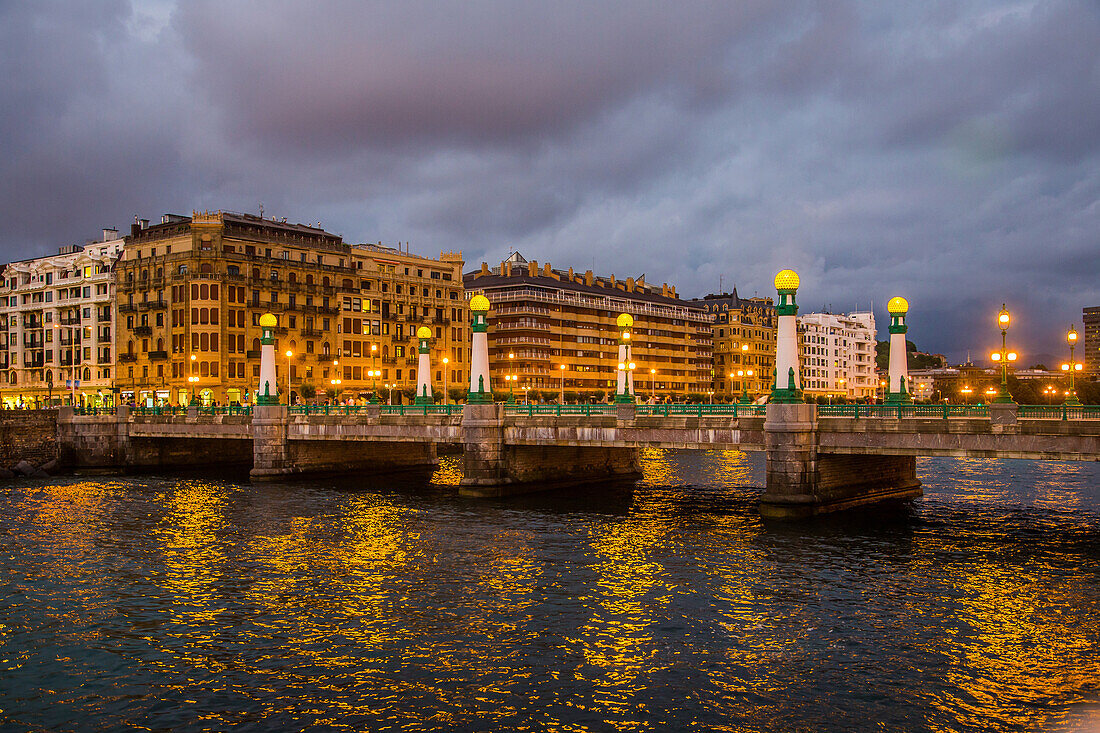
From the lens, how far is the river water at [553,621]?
20391 mm

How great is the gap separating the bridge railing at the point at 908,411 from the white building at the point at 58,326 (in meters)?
100

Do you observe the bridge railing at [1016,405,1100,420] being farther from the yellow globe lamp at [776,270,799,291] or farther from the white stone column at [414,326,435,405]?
the white stone column at [414,326,435,405]

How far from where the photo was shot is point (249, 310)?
112312mm

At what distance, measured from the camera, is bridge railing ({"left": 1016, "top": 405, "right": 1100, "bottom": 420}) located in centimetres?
3662

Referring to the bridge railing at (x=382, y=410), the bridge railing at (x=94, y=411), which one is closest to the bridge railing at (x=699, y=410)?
the bridge railing at (x=382, y=410)

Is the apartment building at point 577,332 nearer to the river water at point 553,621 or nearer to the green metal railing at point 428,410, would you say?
the green metal railing at point 428,410

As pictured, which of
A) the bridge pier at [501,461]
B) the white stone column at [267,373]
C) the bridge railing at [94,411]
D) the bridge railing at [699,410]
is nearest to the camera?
the bridge railing at [699,410]

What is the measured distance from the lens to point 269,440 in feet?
218

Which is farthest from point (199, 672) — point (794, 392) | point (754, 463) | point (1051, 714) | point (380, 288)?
point (380, 288)

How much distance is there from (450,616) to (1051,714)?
15.8 m

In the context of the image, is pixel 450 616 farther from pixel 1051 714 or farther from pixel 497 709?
pixel 1051 714

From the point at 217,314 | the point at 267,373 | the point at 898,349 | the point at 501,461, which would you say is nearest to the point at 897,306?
the point at 898,349

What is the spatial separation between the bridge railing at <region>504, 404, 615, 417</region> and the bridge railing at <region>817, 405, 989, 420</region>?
493 inches

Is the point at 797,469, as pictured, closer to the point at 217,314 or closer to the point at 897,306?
the point at 897,306
